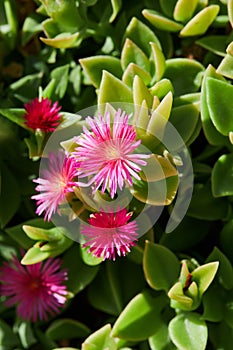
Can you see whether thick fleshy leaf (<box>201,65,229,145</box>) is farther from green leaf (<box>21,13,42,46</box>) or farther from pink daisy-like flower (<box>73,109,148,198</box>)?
green leaf (<box>21,13,42,46</box>)

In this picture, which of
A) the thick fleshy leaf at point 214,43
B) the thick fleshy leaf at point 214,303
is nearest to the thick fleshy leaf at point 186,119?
the thick fleshy leaf at point 214,43

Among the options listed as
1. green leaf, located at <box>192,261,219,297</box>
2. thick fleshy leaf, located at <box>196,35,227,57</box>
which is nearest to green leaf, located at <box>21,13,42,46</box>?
thick fleshy leaf, located at <box>196,35,227,57</box>

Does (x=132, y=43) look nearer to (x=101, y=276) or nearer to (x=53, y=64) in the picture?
(x=53, y=64)

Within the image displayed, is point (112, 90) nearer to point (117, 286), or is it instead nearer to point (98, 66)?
point (98, 66)

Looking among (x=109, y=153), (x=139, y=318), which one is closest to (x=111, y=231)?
(x=109, y=153)

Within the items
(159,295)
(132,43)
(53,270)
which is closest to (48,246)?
(53,270)
